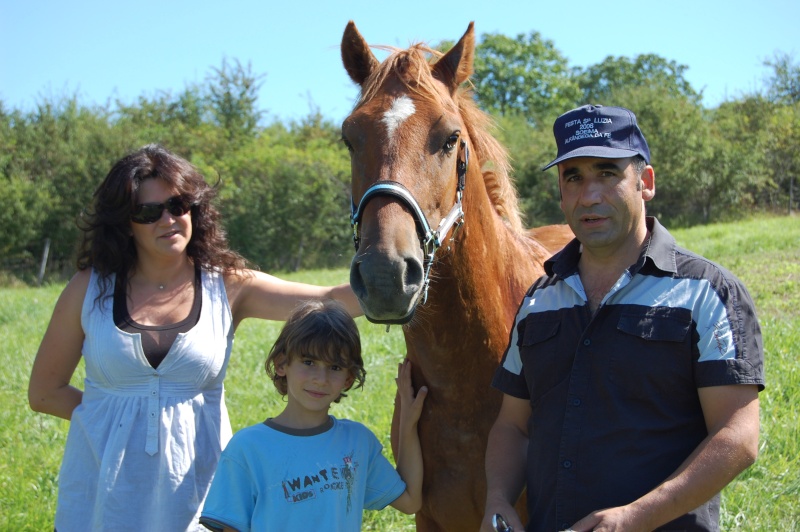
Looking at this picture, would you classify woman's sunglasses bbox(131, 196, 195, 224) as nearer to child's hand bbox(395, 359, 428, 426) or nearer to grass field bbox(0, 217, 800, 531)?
child's hand bbox(395, 359, 428, 426)

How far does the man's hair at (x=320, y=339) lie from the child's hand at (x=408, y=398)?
267mm

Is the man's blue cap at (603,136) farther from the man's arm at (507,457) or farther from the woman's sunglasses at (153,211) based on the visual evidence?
the woman's sunglasses at (153,211)

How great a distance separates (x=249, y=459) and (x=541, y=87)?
155 feet

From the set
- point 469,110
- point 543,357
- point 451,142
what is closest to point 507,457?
point 543,357

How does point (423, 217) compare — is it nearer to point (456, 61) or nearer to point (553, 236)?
point (456, 61)

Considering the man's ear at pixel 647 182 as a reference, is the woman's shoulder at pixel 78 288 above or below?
below

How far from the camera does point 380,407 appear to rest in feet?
18.1

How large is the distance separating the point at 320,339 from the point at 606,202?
1.02m

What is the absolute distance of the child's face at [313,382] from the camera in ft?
7.34

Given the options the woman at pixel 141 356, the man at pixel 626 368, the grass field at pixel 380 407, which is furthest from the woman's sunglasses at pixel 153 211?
the grass field at pixel 380 407

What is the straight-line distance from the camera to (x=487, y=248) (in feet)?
8.70

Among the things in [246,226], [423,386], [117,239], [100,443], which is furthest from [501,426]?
[246,226]

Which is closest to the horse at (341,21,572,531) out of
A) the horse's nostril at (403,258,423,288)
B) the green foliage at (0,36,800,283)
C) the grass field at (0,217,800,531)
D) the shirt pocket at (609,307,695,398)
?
the horse's nostril at (403,258,423,288)

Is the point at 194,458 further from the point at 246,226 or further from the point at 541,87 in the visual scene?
the point at 541,87
